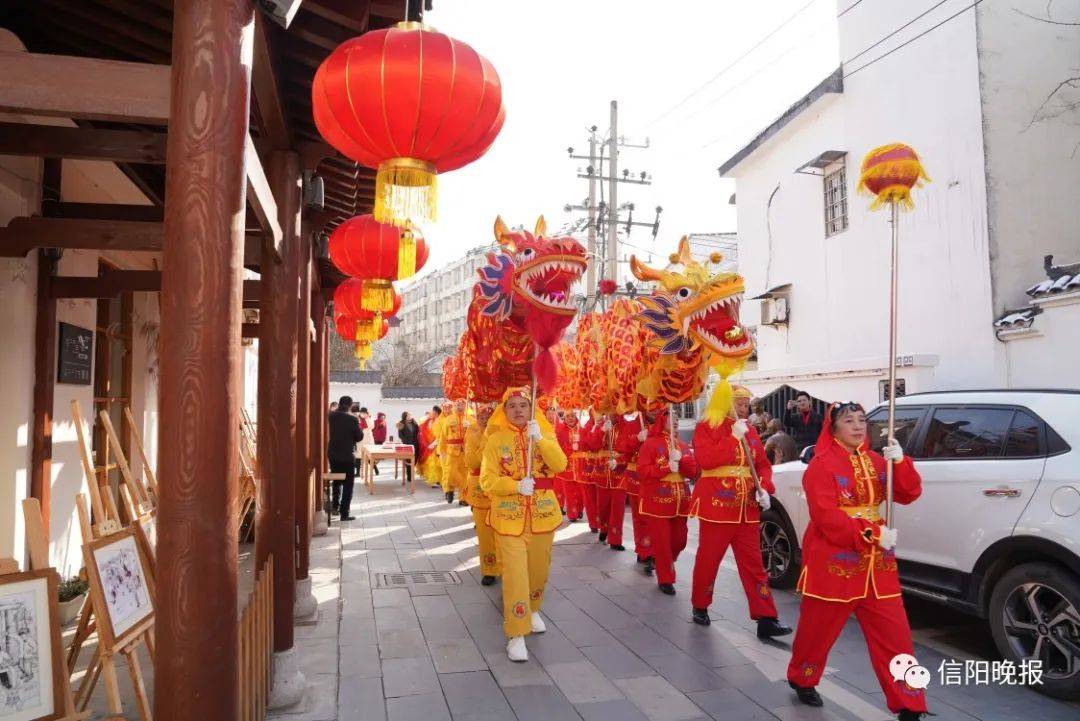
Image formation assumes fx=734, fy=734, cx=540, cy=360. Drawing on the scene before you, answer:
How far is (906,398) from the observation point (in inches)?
239

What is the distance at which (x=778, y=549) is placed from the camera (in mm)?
7121

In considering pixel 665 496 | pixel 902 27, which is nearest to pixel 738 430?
pixel 665 496

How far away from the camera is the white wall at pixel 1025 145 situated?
993 cm

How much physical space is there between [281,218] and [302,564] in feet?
9.73

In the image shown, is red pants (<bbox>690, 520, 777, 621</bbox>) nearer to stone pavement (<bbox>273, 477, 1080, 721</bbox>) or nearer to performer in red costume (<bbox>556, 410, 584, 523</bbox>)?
stone pavement (<bbox>273, 477, 1080, 721</bbox>)

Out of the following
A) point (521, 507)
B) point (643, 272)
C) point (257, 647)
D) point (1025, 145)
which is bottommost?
point (257, 647)

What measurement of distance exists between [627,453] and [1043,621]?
4714 mm

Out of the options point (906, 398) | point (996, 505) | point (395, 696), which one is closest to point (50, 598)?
point (395, 696)

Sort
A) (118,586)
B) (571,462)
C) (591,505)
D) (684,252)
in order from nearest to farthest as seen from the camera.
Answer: (118,586)
(684,252)
(591,505)
(571,462)

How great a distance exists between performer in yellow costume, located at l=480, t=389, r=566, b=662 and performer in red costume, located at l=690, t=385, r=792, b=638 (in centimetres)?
121

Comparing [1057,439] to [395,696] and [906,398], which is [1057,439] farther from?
[395,696]

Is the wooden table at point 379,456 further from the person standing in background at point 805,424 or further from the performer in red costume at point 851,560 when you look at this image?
the performer in red costume at point 851,560

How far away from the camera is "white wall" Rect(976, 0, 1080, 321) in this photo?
32.6 ft

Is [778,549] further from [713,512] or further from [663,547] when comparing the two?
[713,512]
